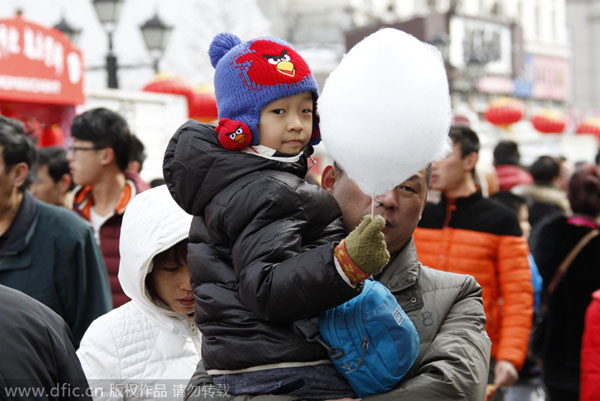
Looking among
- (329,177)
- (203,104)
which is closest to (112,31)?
(203,104)

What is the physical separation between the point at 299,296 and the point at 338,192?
2.14 feet

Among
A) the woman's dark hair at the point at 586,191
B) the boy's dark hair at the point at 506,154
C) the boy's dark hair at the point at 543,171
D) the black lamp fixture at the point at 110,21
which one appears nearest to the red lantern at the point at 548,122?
the black lamp fixture at the point at 110,21

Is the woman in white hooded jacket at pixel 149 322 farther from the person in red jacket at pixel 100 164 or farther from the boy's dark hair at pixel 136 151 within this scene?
the boy's dark hair at pixel 136 151

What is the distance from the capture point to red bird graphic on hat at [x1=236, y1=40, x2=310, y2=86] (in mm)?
2414

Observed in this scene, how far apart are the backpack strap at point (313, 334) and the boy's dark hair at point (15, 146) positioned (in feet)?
8.81

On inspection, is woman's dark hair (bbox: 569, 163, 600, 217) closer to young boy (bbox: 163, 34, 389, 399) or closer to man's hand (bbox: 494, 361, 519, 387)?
man's hand (bbox: 494, 361, 519, 387)

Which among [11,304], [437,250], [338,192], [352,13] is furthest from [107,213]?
[352,13]

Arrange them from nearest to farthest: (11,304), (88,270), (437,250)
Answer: (11,304), (88,270), (437,250)

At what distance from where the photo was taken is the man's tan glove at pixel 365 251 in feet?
6.67

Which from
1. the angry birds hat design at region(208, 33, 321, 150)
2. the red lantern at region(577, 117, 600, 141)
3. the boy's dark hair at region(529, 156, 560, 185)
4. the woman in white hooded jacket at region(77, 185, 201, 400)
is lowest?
the woman in white hooded jacket at region(77, 185, 201, 400)

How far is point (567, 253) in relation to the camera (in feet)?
18.4

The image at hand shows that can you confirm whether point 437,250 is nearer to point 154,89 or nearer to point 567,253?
point 567,253

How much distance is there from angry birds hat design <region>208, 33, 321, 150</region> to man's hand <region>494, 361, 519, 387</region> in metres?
2.62

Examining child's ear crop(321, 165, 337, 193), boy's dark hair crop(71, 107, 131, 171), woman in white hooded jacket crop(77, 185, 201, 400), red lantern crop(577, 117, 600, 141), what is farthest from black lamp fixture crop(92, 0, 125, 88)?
red lantern crop(577, 117, 600, 141)
